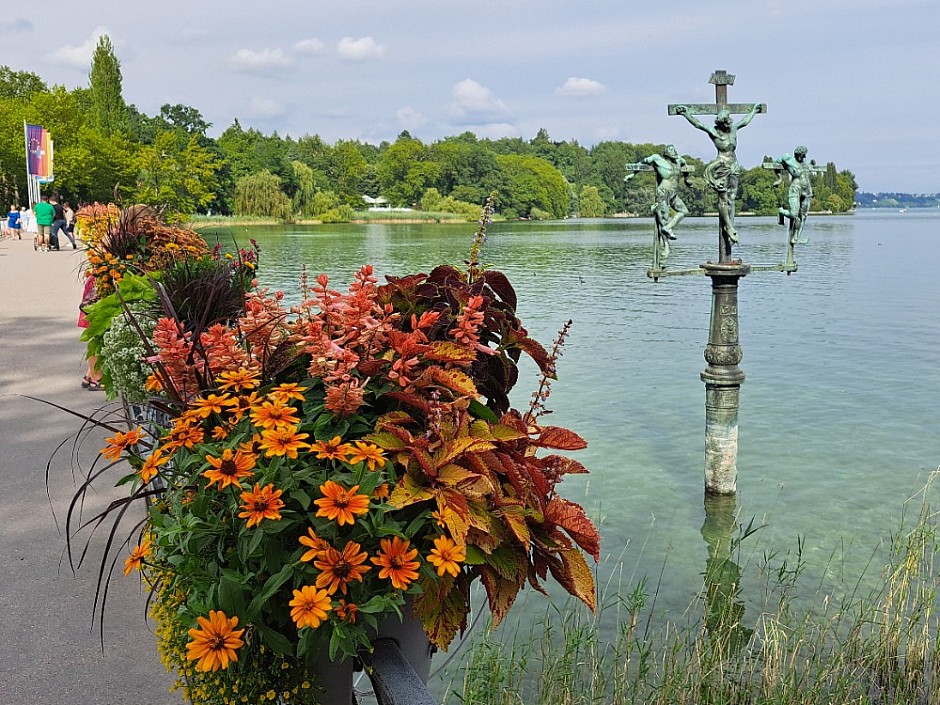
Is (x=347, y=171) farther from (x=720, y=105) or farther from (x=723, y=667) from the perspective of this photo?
(x=723, y=667)

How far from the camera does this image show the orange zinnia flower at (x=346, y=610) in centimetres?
204

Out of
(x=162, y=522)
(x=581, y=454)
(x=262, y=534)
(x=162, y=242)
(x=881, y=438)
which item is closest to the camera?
(x=262, y=534)

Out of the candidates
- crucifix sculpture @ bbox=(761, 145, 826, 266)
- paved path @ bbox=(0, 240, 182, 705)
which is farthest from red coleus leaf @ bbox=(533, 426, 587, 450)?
crucifix sculpture @ bbox=(761, 145, 826, 266)

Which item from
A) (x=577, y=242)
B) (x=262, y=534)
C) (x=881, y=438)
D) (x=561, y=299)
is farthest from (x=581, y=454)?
(x=577, y=242)

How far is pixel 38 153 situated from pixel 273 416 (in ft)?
131

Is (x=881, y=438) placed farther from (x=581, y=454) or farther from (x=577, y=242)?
(x=577, y=242)

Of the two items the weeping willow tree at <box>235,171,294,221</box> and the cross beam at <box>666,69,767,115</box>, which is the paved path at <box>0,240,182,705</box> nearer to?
the cross beam at <box>666,69,767,115</box>

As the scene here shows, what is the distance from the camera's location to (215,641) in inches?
79.4

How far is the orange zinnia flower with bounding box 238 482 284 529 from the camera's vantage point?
1995 millimetres

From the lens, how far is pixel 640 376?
1545 centimetres

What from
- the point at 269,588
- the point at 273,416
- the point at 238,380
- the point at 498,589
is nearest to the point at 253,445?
the point at 273,416

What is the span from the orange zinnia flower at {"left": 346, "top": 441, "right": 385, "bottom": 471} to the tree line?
5.59 metres

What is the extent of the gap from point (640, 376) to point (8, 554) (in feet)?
39.3

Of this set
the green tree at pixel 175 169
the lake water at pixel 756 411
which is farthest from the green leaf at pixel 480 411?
the green tree at pixel 175 169
